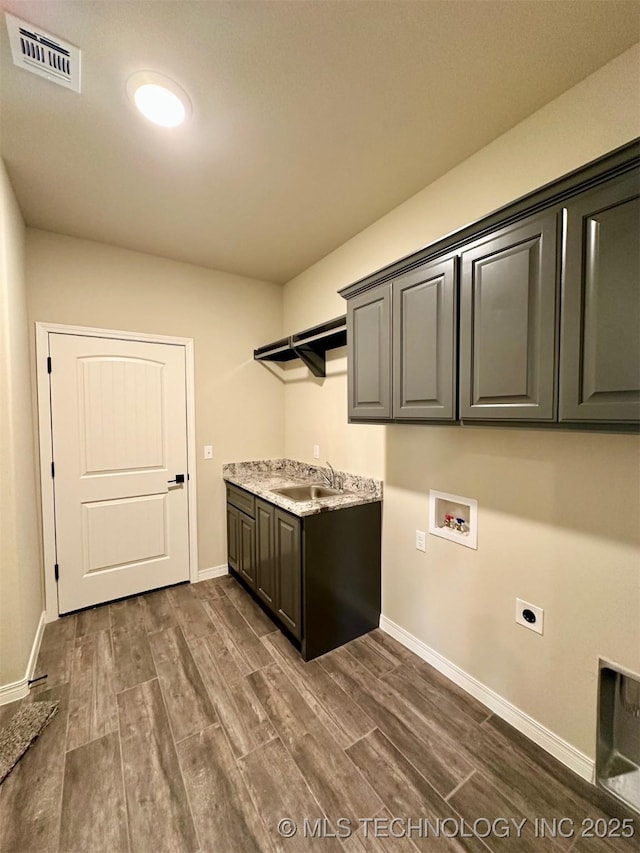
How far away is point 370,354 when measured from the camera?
6.48 ft

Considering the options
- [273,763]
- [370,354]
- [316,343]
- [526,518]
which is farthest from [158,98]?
[273,763]

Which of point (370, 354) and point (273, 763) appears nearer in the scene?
point (273, 763)

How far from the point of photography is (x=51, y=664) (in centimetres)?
207

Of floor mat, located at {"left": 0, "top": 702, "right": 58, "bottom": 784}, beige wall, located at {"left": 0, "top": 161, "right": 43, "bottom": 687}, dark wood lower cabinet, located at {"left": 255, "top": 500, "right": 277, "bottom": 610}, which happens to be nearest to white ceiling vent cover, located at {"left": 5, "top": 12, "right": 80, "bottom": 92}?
beige wall, located at {"left": 0, "top": 161, "right": 43, "bottom": 687}

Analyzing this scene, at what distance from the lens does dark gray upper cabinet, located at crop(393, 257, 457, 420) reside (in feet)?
5.05

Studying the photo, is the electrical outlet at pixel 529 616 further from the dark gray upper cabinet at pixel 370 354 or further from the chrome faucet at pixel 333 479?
the chrome faucet at pixel 333 479

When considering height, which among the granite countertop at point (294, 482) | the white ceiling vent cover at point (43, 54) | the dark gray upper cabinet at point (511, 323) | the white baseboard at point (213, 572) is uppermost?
the white ceiling vent cover at point (43, 54)

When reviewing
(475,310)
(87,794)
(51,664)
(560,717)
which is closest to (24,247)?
(51,664)

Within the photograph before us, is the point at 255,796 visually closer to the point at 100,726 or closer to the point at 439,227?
the point at 100,726

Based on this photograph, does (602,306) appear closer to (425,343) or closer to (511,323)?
(511,323)

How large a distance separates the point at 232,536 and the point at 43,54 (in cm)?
302

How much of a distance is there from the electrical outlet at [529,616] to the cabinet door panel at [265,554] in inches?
58.0

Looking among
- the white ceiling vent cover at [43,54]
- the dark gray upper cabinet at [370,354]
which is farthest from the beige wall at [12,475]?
the dark gray upper cabinet at [370,354]

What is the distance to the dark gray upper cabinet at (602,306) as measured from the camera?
3.36 ft
